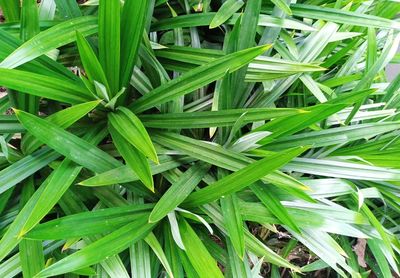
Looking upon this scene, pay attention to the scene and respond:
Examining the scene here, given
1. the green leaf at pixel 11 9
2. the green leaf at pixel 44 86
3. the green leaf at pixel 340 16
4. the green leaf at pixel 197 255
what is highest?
the green leaf at pixel 11 9

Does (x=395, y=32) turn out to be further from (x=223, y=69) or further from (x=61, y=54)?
(x=61, y=54)

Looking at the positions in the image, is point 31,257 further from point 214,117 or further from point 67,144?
point 214,117

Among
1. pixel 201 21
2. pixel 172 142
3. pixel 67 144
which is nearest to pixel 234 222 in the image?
pixel 172 142

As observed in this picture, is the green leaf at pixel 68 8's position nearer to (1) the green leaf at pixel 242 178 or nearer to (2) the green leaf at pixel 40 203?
(2) the green leaf at pixel 40 203

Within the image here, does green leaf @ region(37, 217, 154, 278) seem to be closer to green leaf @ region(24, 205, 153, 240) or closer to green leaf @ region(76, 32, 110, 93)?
green leaf @ region(24, 205, 153, 240)

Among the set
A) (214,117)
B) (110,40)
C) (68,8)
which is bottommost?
(214,117)

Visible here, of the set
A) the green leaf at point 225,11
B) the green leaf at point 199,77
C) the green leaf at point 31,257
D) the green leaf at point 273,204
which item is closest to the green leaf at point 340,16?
the green leaf at point 225,11

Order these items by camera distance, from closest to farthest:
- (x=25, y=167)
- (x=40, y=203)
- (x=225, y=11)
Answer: (x=40, y=203) < (x=25, y=167) < (x=225, y=11)
